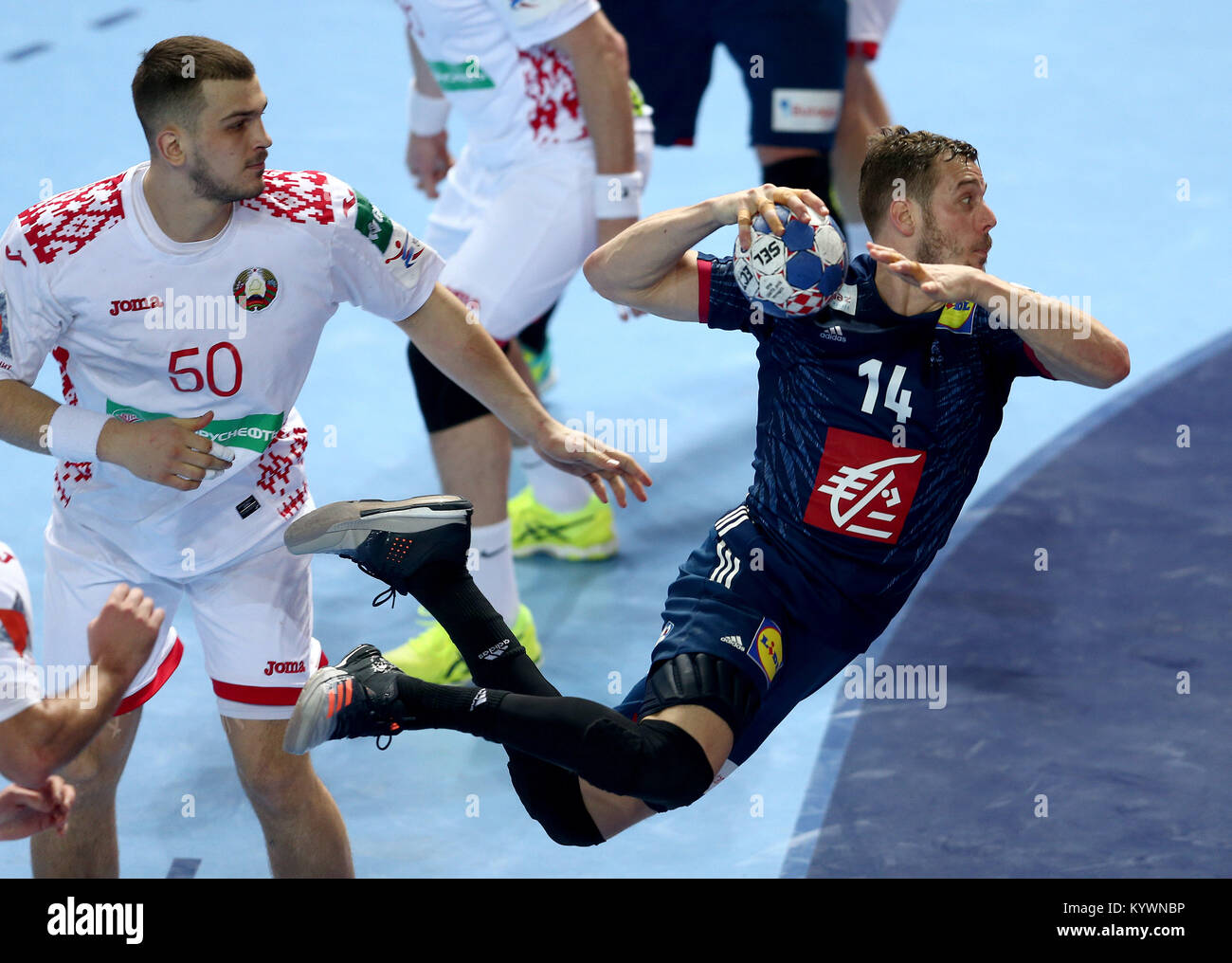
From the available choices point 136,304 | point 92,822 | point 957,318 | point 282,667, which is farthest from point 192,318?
point 957,318

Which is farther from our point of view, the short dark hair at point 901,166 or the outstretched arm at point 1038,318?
the short dark hair at point 901,166

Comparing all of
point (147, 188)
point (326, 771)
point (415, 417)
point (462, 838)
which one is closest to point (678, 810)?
point (462, 838)

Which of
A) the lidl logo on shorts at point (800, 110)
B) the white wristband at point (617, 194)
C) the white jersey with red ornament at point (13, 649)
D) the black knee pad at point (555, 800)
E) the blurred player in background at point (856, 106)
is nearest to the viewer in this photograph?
the white jersey with red ornament at point (13, 649)

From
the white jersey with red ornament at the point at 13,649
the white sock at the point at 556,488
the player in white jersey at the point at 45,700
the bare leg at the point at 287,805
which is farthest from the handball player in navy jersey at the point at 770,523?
the white sock at the point at 556,488

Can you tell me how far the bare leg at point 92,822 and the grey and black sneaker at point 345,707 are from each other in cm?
43

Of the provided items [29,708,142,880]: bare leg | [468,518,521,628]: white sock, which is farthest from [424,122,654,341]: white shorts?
[29,708,142,880]: bare leg

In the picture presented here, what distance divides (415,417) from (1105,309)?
10.3 ft

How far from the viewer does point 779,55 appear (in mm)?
6062

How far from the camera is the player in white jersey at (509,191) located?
4910mm

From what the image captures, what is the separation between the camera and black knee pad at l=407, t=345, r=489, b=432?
194 inches

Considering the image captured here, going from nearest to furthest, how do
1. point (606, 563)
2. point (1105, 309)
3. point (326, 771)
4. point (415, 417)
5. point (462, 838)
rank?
point (462, 838) → point (326, 771) → point (606, 563) → point (415, 417) → point (1105, 309)

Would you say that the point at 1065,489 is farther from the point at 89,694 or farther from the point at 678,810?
the point at 89,694

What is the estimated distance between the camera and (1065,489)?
19.8 ft

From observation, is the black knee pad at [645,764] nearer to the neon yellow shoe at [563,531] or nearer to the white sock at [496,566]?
the white sock at [496,566]
